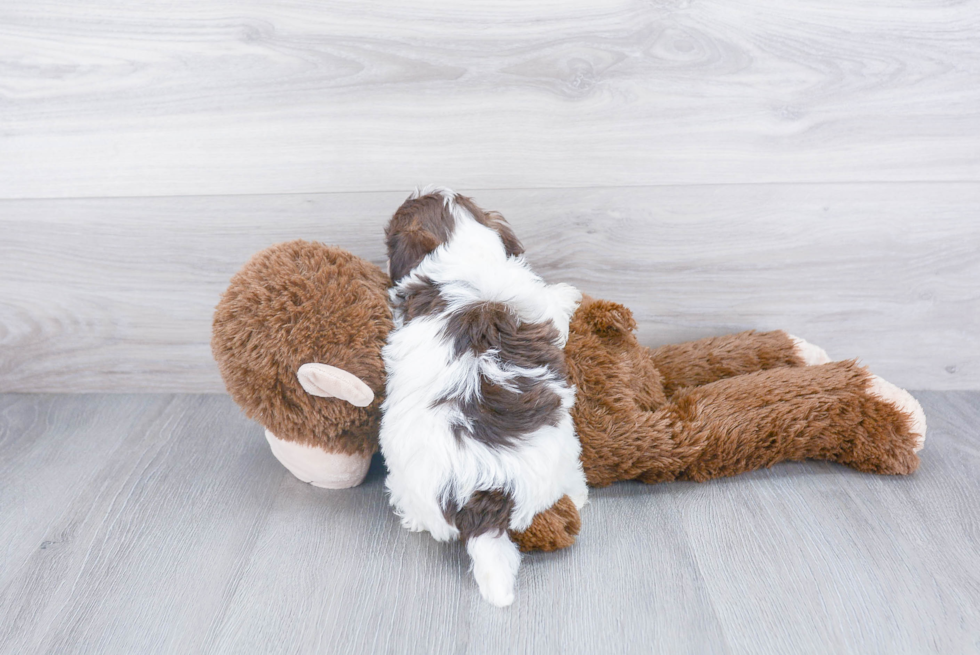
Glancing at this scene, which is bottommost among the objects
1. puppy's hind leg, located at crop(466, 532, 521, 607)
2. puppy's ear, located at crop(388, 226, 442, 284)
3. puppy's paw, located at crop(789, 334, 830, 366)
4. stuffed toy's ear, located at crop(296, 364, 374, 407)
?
puppy's hind leg, located at crop(466, 532, 521, 607)

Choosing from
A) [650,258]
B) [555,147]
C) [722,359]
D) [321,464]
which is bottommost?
[321,464]

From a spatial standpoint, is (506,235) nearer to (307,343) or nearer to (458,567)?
(307,343)

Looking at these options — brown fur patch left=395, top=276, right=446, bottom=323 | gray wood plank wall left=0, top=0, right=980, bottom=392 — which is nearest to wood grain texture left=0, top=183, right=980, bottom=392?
gray wood plank wall left=0, top=0, right=980, bottom=392

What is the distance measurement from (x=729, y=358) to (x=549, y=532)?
1.48 feet

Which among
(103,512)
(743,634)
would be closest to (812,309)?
(743,634)

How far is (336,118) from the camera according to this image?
991mm

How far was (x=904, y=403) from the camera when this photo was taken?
0.91 m

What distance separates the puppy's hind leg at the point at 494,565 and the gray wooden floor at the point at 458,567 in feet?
0.05

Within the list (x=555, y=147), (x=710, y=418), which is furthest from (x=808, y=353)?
(x=555, y=147)

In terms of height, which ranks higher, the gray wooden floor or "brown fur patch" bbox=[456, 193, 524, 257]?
"brown fur patch" bbox=[456, 193, 524, 257]

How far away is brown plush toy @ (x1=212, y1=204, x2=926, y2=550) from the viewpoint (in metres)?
0.80

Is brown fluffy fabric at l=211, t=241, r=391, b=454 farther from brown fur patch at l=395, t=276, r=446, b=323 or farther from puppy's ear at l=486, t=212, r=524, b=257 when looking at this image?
puppy's ear at l=486, t=212, r=524, b=257

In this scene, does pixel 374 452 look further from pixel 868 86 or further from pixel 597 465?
pixel 868 86

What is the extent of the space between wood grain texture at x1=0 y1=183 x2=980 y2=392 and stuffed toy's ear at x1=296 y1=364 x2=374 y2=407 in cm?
32
